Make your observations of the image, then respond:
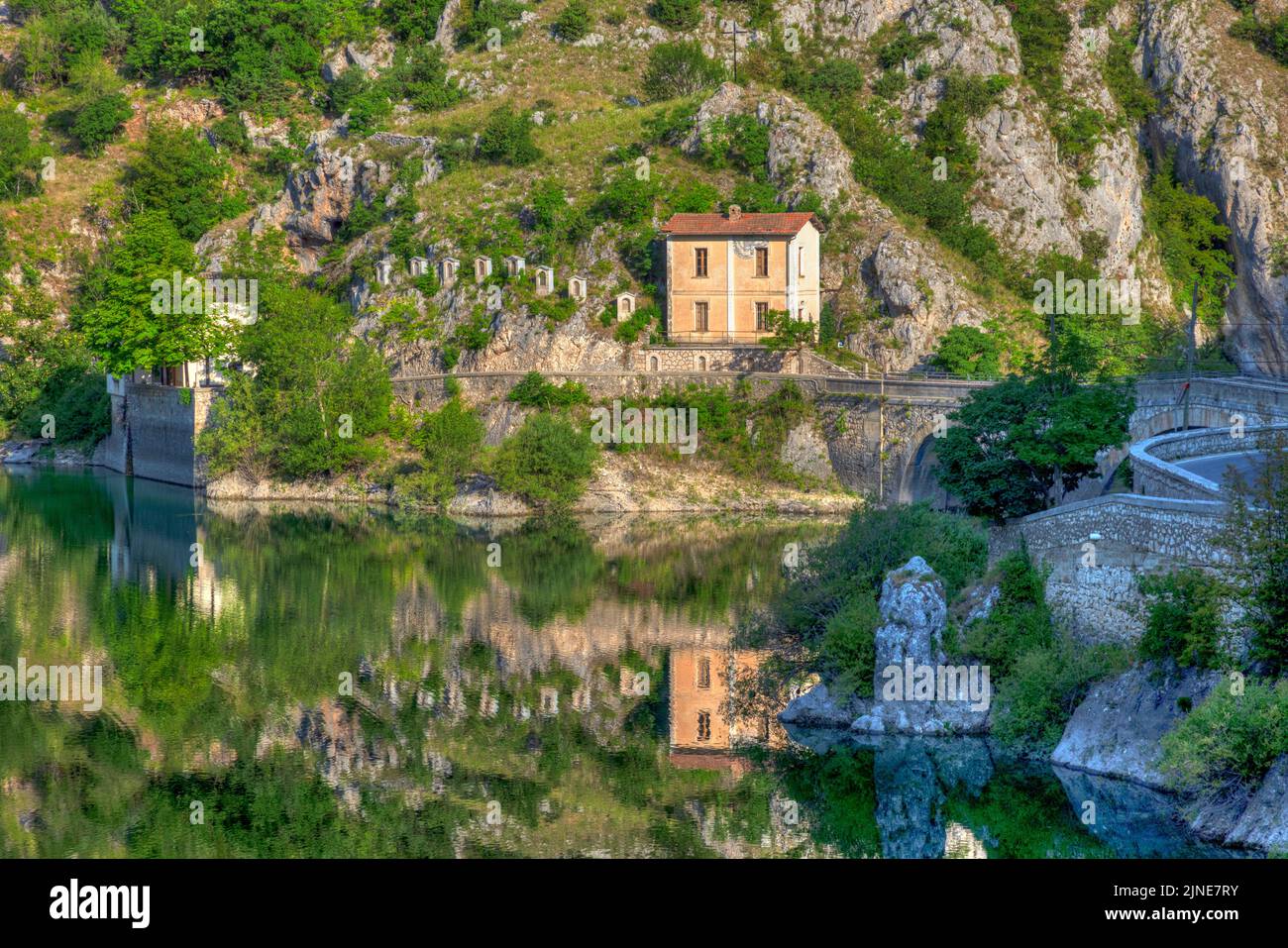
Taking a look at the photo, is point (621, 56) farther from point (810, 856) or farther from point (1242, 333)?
point (810, 856)

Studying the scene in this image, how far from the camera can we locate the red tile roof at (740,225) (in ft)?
276

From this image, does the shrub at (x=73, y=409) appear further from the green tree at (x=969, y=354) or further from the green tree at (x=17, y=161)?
the green tree at (x=969, y=354)

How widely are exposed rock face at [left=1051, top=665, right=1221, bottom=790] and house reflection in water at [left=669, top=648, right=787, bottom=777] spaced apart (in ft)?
21.8

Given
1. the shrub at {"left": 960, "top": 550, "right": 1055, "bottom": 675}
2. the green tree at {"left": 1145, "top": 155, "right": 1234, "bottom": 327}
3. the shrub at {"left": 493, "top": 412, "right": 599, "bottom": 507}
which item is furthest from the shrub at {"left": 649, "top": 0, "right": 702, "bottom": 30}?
the shrub at {"left": 960, "top": 550, "right": 1055, "bottom": 675}

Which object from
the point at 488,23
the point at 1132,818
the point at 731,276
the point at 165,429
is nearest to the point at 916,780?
the point at 1132,818

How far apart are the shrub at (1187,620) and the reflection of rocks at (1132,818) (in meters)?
2.60

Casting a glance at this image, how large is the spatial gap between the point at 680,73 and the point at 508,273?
25.1 m

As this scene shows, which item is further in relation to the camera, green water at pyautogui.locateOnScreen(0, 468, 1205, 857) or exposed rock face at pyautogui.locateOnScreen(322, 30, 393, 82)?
exposed rock face at pyautogui.locateOnScreen(322, 30, 393, 82)

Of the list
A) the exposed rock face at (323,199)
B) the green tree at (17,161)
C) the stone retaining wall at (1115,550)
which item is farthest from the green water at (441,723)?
the green tree at (17,161)

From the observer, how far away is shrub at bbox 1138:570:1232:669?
31.4 m

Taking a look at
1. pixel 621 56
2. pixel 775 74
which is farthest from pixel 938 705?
pixel 621 56

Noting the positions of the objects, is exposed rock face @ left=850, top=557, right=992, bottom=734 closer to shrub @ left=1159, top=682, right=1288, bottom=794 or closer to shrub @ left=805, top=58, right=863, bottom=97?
shrub @ left=1159, top=682, right=1288, bottom=794

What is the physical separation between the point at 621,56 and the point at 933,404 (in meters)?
46.5

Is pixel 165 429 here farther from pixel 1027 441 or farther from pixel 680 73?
pixel 1027 441
